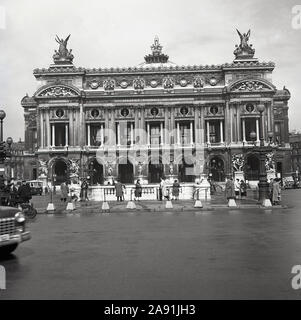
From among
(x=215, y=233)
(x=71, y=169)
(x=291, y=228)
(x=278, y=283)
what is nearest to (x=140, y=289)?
(x=278, y=283)

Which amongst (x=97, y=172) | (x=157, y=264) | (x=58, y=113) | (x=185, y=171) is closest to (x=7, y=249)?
(x=157, y=264)

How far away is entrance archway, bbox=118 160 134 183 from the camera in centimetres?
6888

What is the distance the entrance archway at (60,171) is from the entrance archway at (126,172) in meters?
7.63

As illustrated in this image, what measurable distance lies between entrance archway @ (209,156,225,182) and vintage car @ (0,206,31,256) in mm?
57637

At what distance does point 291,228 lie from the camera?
16.1 metres

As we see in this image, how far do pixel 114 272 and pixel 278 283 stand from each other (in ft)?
9.94

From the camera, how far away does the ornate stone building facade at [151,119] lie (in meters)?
67.1

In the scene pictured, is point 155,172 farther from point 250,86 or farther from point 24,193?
point 24,193

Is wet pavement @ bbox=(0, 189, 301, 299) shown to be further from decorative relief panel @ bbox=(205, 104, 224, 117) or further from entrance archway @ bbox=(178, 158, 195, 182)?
decorative relief panel @ bbox=(205, 104, 224, 117)

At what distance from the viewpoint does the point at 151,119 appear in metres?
68.9

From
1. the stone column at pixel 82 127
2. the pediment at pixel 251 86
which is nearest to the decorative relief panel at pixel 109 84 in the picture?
the stone column at pixel 82 127

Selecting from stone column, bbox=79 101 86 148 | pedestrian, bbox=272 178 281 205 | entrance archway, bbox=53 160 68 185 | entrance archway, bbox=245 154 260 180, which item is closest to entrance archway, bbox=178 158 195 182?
entrance archway, bbox=245 154 260 180

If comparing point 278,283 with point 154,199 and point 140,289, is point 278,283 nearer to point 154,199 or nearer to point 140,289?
point 140,289

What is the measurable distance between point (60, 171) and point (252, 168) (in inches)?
1072
